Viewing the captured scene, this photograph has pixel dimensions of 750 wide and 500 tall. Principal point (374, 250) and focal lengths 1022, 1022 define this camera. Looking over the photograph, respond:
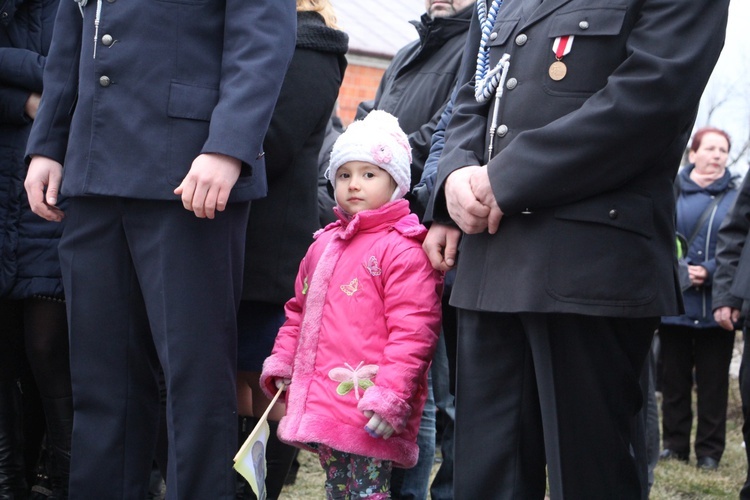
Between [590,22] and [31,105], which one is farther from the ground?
[590,22]

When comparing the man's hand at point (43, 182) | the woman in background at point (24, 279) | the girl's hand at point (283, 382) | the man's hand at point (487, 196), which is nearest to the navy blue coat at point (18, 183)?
the woman in background at point (24, 279)

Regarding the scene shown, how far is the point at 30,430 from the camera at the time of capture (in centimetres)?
378

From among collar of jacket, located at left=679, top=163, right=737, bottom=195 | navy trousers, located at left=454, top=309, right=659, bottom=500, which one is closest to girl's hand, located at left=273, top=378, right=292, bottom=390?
navy trousers, located at left=454, top=309, right=659, bottom=500

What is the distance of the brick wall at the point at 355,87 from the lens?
14.3m

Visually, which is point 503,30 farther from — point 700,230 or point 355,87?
point 355,87

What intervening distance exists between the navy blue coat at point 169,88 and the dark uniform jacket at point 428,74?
3.36ft

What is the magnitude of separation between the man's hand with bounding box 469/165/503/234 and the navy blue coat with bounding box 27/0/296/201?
618mm

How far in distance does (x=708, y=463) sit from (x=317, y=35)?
3767 millimetres

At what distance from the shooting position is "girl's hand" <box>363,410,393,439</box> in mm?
2715

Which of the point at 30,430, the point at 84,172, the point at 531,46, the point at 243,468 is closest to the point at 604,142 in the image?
the point at 531,46

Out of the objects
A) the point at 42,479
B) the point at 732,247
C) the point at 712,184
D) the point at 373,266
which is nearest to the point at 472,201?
the point at 373,266

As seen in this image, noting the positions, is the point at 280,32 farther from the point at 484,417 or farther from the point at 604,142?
the point at 484,417

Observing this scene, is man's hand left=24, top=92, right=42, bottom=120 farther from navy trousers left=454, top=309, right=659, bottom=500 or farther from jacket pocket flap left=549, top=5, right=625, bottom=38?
jacket pocket flap left=549, top=5, right=625, bottom=38

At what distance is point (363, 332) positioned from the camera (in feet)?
9.41
